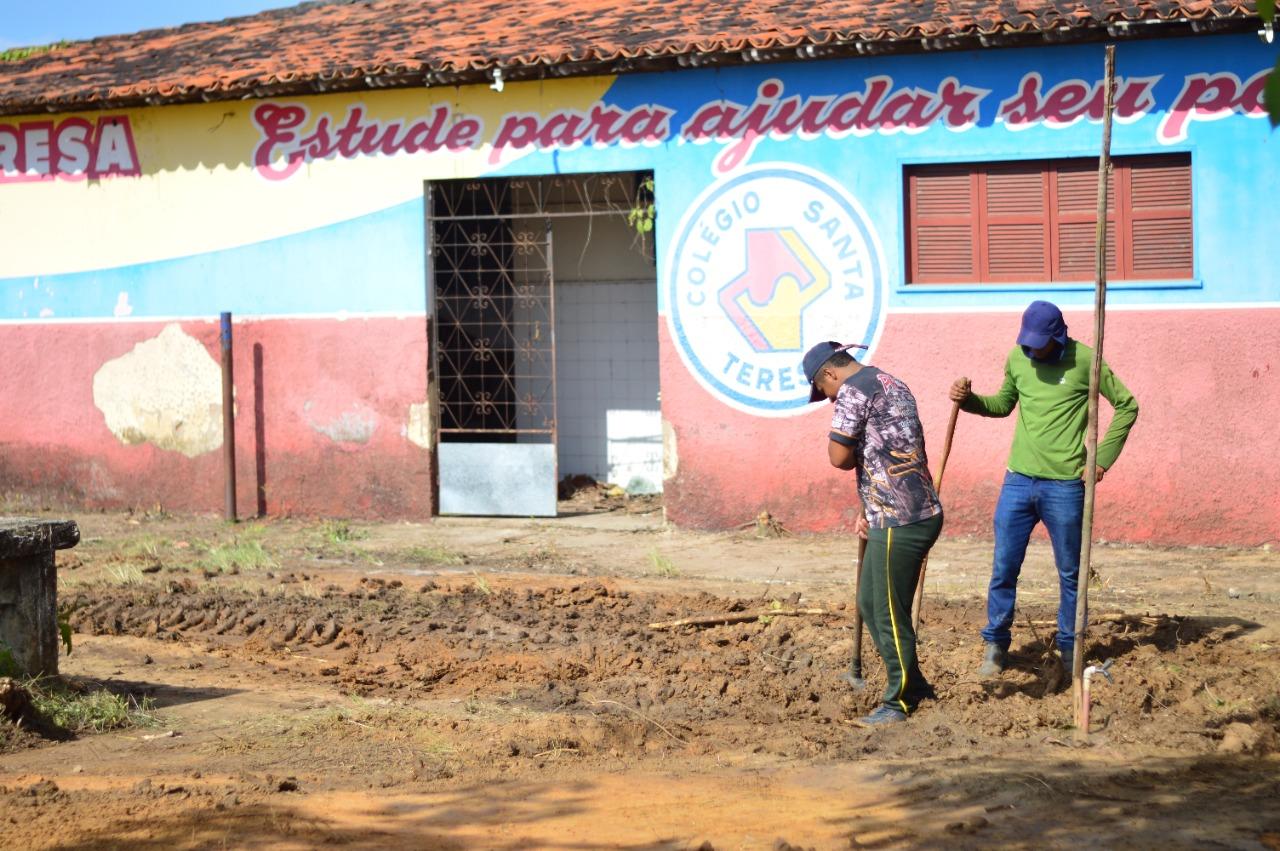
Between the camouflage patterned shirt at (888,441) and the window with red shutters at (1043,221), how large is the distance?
5.28m

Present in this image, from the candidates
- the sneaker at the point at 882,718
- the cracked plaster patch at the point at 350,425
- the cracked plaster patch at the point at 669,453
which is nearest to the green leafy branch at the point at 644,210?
the cracked plaster patch at the point at 669,453

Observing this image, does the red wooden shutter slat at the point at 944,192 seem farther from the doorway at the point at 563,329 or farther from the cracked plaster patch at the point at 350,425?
the cracked plaster patch at the point at 350,425

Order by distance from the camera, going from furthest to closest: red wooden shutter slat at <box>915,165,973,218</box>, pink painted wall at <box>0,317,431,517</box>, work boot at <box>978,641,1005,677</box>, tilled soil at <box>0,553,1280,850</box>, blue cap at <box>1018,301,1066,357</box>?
pink painted wall at <box>0,317,431,517</box>
red wooden shutter slat at <box>915,165,973,218</box>
work boot at <box>978,641,1005,677</box>
blue cap at <box>1018,301,1066,357</box>
tilled soil at <box>0,553,1280,850</box>

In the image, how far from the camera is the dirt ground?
529 cm

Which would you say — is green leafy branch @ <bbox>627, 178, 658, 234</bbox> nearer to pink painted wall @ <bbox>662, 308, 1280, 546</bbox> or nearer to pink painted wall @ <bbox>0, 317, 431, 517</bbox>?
pink painted wall @ <bbox>662, 308, 1280, 546</bbox>

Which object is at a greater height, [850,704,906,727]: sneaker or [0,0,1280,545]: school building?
[0,0,1280,545]: school building

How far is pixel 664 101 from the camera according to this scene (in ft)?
39.4

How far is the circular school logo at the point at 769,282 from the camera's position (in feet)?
38.2

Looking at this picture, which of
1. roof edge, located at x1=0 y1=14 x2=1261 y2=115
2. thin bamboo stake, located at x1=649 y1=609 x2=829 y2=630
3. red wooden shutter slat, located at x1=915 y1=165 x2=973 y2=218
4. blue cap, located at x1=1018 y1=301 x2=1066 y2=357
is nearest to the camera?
blue cap, located at x1=1018 y1=301 x2=1066 y2=357

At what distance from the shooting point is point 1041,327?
6938 mm

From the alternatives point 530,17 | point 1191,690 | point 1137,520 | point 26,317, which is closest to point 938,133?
point 1137,520

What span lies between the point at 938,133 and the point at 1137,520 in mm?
3408

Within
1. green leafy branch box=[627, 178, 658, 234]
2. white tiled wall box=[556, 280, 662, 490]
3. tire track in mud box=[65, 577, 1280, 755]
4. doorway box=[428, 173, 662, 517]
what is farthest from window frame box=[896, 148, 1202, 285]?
white tiled wall box=[556, 280, 662, 490]

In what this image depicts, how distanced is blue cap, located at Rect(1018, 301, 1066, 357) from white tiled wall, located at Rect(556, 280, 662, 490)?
7.69 metres
